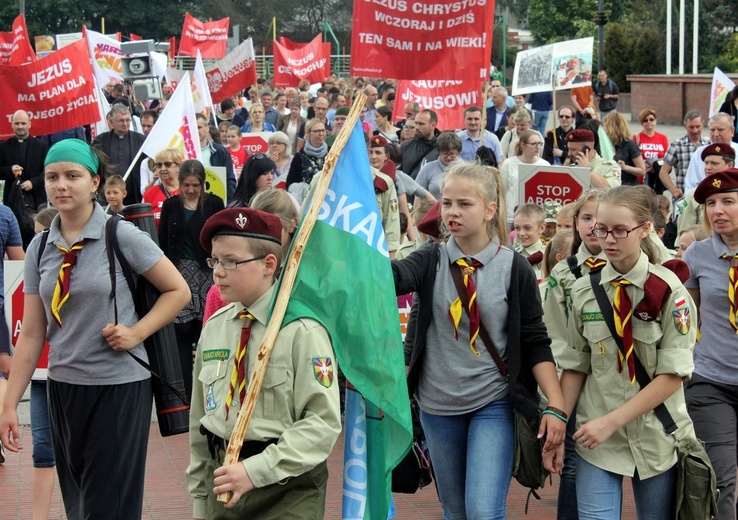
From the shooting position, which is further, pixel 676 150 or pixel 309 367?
pixel 676 150

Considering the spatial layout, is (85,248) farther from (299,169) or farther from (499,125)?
(499,125)

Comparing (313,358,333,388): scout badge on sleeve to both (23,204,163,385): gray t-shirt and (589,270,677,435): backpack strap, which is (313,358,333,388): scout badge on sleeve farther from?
(589,270,677,435): backpack strap

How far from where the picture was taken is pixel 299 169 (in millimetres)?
10969

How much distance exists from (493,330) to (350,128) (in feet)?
3.09

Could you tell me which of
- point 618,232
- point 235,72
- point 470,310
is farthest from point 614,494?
point 235,72

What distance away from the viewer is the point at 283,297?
12.5ft

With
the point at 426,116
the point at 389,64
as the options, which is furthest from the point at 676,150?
the point at 389,64

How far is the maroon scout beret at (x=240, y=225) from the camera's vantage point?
381 cm

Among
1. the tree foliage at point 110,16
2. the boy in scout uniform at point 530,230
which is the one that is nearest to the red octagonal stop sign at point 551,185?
the boy in scout uniform at point 530,230

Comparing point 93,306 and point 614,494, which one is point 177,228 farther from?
point 614,494

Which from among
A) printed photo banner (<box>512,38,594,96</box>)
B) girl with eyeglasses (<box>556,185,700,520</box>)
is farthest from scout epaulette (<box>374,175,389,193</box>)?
printed photo banner (<box>512,38,594,96</box>)

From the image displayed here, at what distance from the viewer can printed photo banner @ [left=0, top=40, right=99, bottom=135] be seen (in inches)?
500

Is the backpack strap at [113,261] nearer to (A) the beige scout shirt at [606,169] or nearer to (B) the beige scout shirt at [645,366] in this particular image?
(B) the beige scout shirt at [645,366]

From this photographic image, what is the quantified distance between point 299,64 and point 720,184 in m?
Answer: 21.8
